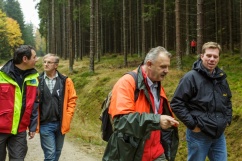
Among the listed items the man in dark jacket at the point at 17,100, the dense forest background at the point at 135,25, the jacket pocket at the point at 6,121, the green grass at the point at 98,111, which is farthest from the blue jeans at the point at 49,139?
the dense forest background at the point at 135,25

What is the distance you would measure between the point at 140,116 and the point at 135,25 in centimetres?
3259

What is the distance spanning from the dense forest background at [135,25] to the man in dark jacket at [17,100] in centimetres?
881

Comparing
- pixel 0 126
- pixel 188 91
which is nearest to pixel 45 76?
pixel 0 126

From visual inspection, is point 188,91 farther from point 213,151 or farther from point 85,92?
point 85,92

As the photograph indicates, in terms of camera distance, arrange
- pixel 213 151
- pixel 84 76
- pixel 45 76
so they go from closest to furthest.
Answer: pixel 213 151 < pixel 45 76 < pixel 84 76

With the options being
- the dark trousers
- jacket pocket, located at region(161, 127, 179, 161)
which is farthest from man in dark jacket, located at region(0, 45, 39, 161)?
jacket pocket, located at region(161, 127, 179, 161)

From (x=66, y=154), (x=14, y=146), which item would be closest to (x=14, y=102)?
(x=14, y=146)

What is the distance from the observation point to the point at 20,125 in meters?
4.29

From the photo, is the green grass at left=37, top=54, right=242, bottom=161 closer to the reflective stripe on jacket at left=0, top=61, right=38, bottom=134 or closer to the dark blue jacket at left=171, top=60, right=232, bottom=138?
the dark blue jacket at left=171, top=60, right=232, bottom=138

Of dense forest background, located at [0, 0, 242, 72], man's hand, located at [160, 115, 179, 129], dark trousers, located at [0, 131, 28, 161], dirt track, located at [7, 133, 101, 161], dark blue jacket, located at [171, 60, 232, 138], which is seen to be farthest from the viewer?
dense forest background, located at [0, 0, 242, 72]

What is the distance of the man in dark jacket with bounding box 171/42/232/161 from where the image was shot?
3932mm

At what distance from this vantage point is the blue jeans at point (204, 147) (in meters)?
4.09

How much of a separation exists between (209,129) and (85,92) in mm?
11987

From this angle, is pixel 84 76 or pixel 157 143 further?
pixel 84 76
